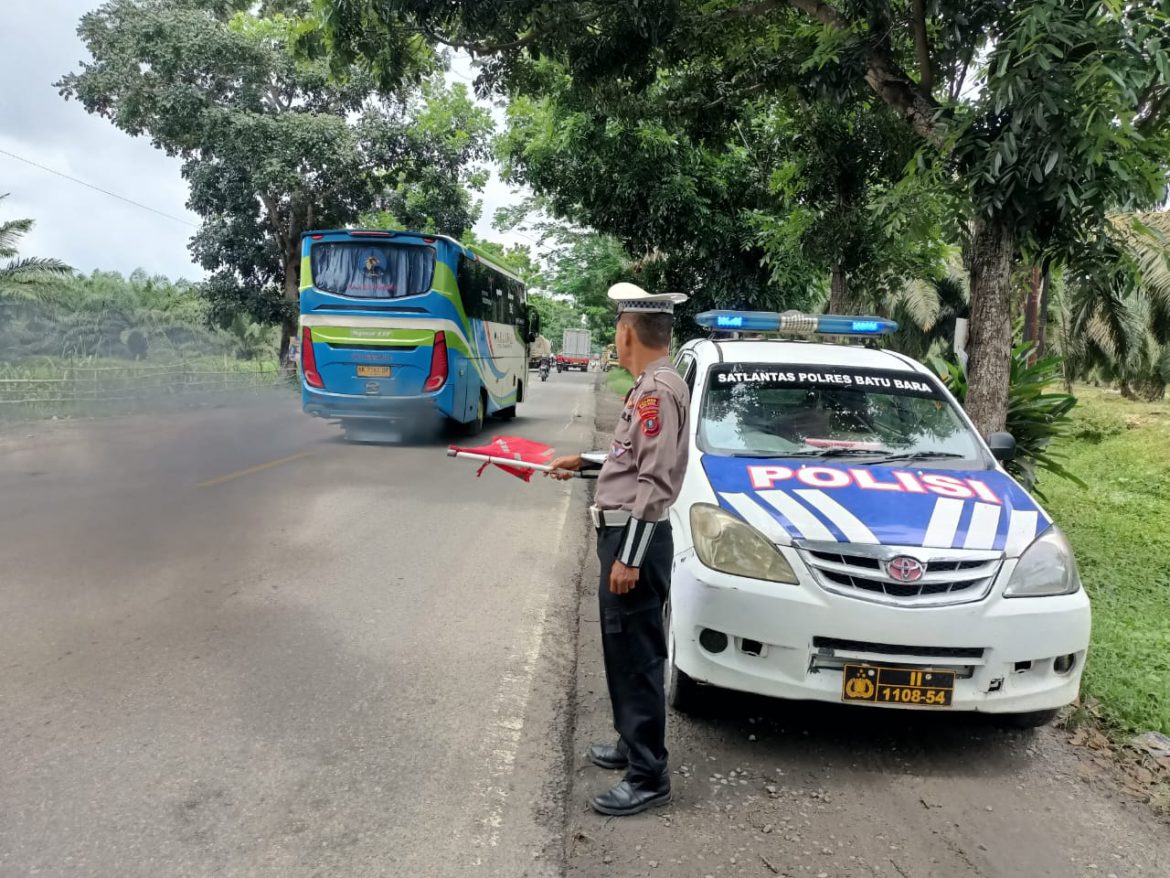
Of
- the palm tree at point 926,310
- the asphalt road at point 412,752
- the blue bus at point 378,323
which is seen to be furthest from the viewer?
the palm tree at point 926,310

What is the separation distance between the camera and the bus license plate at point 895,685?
3678 mm

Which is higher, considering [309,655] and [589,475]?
[589,475]

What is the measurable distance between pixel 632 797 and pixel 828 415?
8.38ft

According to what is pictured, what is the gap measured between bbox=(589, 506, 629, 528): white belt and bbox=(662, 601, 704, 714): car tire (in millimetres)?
876

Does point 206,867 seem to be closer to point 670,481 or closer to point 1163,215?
point 670,481

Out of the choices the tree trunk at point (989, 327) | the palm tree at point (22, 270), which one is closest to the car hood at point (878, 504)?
the tree trunk at point (989, 327)

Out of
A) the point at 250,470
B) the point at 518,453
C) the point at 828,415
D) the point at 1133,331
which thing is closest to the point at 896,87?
the point at 828,415

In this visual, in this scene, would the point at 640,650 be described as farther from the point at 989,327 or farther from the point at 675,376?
the point at 989,327

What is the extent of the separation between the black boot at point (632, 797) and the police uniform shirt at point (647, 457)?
83 cm

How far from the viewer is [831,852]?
3.14 metres

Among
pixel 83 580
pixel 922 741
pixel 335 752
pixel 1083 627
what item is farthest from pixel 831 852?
pixel 83 580

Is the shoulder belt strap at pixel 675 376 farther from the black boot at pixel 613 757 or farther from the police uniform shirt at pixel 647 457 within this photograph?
the black boot at pixel 613 757

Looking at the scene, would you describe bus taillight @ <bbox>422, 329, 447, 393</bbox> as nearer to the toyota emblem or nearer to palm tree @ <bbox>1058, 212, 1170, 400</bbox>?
palm tree @ <bbox>1058, 212, 1170, 400</bbox>

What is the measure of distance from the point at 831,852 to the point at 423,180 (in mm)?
23837
